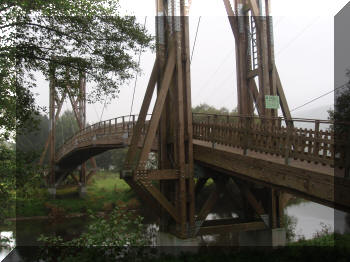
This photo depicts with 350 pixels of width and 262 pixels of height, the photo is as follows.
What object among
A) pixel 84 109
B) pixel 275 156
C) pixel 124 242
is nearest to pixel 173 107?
pixel 275 156

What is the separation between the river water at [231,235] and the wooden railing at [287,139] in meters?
4.61

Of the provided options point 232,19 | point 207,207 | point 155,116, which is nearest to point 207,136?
point 155,116

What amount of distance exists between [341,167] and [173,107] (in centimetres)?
499

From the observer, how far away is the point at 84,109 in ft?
88.2

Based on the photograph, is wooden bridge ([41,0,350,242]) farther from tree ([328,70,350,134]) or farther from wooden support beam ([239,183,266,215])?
tree ([328,70,350,134])

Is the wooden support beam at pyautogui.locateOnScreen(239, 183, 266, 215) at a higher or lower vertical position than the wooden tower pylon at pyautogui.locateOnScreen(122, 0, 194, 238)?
lower

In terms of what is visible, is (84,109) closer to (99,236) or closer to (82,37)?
(82,37)

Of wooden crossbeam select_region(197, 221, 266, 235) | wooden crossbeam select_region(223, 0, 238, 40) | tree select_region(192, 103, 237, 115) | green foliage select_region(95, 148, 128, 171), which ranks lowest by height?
green foliage select_region(95, 148, 128, 171)

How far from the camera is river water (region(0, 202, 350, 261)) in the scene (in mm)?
13266

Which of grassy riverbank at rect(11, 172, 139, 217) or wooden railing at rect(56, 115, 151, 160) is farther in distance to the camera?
grassy riverbank at rect(11, 172, 139, 217)

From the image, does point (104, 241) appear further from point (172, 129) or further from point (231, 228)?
point (231, 228)

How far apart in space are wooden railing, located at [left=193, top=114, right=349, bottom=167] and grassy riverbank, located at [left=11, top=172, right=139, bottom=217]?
15443 millimetres

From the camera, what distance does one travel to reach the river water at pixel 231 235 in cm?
1327

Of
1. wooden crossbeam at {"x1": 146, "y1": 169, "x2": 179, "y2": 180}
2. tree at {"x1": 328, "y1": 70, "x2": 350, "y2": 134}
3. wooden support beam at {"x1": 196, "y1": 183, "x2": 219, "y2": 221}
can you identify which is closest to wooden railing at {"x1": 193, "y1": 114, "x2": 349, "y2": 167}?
wooden crossbeam at {"x1": 146, "y1": 169, "x2": 179, "y2": 180}
